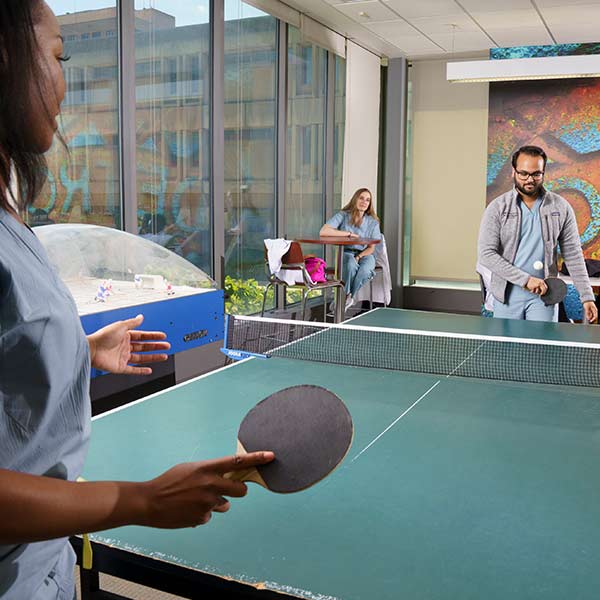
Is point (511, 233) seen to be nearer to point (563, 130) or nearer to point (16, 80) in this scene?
point (16, 80)

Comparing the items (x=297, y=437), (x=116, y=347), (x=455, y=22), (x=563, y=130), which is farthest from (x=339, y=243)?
(x=297, y=437)

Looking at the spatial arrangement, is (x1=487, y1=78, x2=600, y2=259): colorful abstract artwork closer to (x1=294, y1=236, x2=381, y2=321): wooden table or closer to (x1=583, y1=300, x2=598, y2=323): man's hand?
(x1=294, y1=236, x2=381, y2=321): wooden table

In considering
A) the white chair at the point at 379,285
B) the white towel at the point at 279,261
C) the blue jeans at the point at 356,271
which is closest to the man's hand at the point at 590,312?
the white towel at the point at 279,261

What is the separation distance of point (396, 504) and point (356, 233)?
6404 mm

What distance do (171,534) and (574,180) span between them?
26.3 ft

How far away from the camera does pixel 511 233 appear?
4.18m

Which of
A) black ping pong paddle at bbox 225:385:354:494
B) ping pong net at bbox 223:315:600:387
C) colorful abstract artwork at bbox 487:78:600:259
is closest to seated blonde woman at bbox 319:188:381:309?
colorful abstract artwork at bbox 487:78:600:259

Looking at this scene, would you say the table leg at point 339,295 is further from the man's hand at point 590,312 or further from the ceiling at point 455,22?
the man's hand at point 590,312

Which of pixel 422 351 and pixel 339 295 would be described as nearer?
pixel 422 351

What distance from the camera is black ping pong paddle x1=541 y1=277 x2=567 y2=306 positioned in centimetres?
393

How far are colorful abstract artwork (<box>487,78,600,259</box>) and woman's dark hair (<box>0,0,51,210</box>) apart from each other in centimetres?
831

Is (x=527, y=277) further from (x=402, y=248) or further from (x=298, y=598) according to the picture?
(x=402, y=248)

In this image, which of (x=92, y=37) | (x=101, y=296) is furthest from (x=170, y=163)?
(x=101, y=296)

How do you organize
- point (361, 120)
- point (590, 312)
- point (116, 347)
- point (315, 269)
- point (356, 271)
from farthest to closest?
point (361, 120) → point (356, 271) → point (315, 269) → point (590, 312) → point (116, 347)
